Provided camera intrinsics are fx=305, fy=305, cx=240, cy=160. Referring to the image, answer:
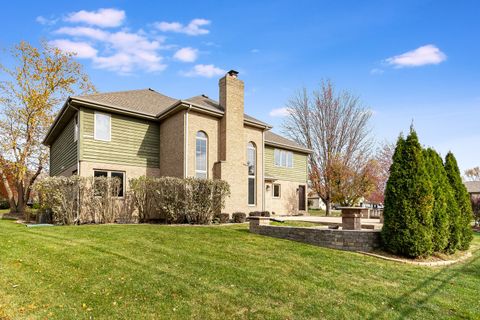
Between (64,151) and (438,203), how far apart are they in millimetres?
17308

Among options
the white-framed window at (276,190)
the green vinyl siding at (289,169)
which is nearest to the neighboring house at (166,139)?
the green vinyl siding at (289,169)

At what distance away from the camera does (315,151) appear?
83.3 feet

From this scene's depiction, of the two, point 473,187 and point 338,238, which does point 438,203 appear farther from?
point 473,187

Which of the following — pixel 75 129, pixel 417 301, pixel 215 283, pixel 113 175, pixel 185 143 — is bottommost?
pixel 417 301

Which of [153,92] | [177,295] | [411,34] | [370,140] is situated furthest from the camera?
[370,140]

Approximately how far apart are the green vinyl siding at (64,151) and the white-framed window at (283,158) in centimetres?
1238

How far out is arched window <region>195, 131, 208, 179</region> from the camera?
14.4 metres

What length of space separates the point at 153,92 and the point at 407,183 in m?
15.6

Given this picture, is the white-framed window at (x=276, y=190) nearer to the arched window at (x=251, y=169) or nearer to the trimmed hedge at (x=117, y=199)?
the arched window at (x=251, y=169)

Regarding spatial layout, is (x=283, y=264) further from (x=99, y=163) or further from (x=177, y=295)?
(x=99, y=163)

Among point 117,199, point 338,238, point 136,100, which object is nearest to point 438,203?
point 338,238

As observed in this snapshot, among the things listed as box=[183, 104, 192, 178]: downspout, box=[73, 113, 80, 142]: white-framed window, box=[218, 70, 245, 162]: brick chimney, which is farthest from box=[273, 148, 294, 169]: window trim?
box=[73, 113, 80, 142]: white-framed window

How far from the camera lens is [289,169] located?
73.1 ft

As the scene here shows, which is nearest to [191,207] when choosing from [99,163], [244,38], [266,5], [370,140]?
[99,163]
